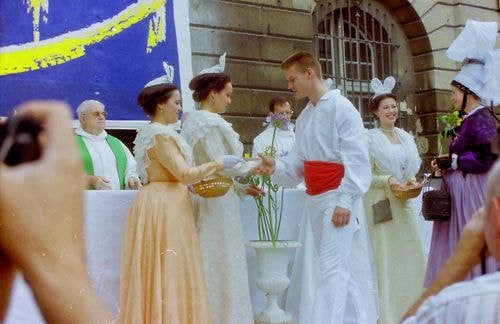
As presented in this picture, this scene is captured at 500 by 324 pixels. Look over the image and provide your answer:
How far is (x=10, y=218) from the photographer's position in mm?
755

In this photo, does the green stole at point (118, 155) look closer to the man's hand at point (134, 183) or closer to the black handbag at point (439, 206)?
the man's hand at point (134, 183)

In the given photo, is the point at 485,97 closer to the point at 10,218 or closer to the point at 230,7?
the point at 10,218

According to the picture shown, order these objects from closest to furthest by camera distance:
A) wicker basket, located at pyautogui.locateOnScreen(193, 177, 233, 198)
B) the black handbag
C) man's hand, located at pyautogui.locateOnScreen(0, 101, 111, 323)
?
man's hand, located at pyautogui.locateOnScreen(0, 101, 111, 323) < wicker basket, located at pyautogui.locateOnScreen(193, 177, 233, 198) < the black handbag

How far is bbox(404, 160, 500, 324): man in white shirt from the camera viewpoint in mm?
1272

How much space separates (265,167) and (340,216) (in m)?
0.59

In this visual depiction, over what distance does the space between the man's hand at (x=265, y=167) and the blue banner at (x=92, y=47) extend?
299 centimetres

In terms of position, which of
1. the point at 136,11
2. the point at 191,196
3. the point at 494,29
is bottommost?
the point at 191,196

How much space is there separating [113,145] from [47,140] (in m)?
5.55

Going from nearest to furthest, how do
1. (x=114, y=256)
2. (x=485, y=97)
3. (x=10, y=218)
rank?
(x=10, y=218) → (x=114, y=256) → (x=485, y=97)

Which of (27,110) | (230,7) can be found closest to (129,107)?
(230,7)

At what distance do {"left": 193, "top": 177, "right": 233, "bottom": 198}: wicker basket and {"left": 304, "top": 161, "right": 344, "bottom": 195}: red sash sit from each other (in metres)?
0.52

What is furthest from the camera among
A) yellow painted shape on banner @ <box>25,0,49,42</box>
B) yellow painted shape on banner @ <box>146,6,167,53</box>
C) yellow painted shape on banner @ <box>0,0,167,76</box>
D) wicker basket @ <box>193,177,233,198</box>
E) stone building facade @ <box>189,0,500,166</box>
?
stone building facade @ <box>189,0,500,166</box>

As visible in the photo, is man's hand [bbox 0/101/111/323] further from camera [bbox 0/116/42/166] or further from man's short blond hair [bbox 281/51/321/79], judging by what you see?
man's short blond hair [bbox 281/51/321/79]

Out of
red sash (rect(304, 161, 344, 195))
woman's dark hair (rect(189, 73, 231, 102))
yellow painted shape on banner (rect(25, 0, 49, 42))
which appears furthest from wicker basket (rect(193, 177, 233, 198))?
yellow painted shape on banner (rect(25, 0, 49, 42))
